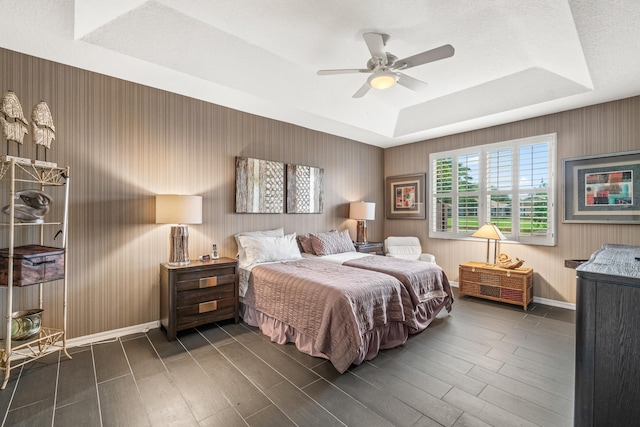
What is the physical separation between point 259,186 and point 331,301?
2.19m

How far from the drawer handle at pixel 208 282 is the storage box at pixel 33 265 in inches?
45.0

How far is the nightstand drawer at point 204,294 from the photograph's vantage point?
2951 mm

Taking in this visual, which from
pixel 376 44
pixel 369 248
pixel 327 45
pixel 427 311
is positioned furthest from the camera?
pixel 369 248

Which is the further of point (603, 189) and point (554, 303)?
point (554, 303)

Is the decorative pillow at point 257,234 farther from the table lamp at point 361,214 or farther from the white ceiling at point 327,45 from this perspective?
the white ceiling at point 327,45

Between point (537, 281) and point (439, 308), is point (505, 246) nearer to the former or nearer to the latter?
point (537, 281)

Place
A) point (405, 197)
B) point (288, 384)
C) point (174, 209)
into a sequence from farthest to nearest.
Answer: point (405, 197) < point (174, 209) < point (288, 384)

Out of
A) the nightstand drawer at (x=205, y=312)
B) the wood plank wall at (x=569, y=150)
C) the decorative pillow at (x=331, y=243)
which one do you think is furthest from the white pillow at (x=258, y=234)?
the wood plank wall at (x=569, y=150)

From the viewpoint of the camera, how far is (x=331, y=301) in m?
2.41

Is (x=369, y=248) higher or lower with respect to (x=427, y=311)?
higher

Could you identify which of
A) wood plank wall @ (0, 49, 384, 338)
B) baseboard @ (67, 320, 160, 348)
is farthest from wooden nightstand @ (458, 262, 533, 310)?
baseboard @ (67, 320, 160, 348)

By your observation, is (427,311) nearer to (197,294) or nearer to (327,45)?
(197,294)

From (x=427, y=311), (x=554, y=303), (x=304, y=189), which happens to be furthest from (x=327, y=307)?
(x=554, y=303)

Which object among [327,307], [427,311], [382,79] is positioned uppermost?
[382,79]
